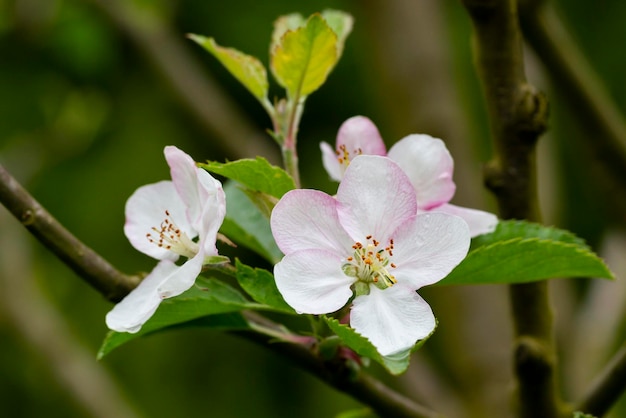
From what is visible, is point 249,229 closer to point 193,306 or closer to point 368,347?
point 193,306

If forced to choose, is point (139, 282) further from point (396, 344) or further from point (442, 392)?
point (442, 392)

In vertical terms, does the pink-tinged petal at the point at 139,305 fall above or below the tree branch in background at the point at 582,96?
above

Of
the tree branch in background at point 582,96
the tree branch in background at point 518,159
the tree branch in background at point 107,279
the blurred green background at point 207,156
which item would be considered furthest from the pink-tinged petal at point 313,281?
the blurred green background at point 207,156

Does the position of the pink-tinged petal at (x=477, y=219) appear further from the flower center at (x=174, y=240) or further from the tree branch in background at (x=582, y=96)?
the tree branch in background at (x=582, y=96)

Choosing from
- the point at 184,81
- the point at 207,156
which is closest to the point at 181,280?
the point at 184,81

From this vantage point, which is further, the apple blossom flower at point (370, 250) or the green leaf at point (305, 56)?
the green leaf at point (305, 56)
